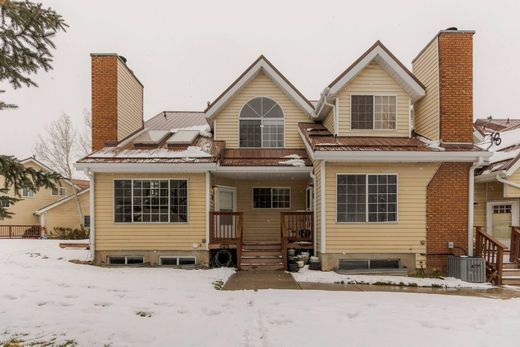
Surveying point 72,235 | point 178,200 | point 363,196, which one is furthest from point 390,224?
point 72,235

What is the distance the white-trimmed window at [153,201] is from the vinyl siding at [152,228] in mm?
175

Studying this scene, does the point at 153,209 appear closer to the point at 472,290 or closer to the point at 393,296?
Result: the point at 393,296

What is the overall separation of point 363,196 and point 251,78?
640cm

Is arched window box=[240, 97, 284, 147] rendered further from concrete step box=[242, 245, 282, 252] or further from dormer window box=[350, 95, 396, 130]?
concrete step box=[242, 245, 282, 252]

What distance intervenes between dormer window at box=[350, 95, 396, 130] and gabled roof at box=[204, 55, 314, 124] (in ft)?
7.12

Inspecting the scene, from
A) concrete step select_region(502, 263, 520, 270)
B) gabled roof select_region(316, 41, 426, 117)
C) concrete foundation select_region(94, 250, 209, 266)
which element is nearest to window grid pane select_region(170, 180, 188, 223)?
concrete foundation select_region(94, 250, 209, 266)

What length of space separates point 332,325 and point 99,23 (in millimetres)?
12053

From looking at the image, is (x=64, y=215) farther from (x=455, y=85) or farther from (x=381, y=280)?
(x=455, y=85)

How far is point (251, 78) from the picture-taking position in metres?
13.7

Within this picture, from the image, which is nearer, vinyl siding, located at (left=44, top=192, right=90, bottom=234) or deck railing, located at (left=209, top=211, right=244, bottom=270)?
deck railing, located at (left=209, top=211, right=244, bottom=270)

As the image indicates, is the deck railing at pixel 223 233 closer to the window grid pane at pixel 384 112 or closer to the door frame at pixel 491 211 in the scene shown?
the window grid pane at pixel 384 112

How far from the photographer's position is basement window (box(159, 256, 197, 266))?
458 inches

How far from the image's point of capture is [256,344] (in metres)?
4.95

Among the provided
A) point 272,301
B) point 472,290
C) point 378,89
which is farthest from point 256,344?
point 378,89
